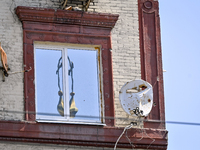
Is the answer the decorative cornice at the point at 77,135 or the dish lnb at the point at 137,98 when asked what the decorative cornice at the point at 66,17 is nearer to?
the dish lnb at the point at 137,98

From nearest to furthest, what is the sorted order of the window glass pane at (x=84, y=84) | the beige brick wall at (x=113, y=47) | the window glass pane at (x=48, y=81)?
1. the beige brick wall at (x=113, y=47)
2. the window glass pane at (x=48, y=81)
3. the window glass pane at (x=84, y=84)

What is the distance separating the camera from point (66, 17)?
17.5m

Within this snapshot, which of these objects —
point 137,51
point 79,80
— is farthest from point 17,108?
point 137,51

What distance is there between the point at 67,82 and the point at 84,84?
1.34 feet

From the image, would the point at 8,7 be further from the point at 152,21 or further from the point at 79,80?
the point at 152,21

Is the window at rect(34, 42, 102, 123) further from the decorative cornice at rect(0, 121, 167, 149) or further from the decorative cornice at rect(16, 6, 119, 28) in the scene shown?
the decorative cornice at rect(16, 6, 119, 28)

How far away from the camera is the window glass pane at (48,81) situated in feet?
55.4

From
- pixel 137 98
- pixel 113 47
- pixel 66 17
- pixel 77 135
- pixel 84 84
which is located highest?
pixel 66 17

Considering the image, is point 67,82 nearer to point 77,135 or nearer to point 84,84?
point 84,84

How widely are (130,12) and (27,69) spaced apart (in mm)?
2945

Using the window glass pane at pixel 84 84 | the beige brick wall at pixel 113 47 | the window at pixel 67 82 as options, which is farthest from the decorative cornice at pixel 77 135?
the window glass pane at pixel 84 84

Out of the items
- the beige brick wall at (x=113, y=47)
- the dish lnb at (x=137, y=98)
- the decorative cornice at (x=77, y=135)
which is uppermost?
the beige brick wall at (x=113, y=47)

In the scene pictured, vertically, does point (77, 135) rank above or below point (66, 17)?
below

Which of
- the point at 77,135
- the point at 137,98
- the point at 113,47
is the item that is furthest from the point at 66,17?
the point at 77,135
